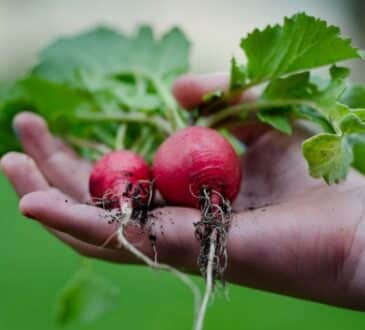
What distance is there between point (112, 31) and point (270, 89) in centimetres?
125

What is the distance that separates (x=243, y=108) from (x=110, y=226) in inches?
26.5

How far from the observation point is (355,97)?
7.12 feet

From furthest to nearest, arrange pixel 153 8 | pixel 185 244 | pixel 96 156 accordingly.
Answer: pixel 153 8 < pixel 96 156 < pixel 185 244

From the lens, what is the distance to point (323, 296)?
6.34 feet

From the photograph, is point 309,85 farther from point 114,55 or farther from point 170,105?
point 114,55

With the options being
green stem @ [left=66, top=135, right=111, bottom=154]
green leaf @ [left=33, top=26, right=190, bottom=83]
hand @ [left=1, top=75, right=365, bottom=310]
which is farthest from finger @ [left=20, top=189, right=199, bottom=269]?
green leaf @ [left=33, top=26, right=190, bottom=83]

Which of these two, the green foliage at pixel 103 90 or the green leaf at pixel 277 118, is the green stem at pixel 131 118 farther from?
the green leaf at pixel 277 118

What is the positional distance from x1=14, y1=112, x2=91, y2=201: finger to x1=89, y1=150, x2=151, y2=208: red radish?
0.34 m

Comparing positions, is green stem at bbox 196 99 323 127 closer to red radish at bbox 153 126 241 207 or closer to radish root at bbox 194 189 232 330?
red radish at bbox 153 126 241 207

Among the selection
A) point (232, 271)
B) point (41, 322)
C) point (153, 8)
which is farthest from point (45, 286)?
point (153, 8)

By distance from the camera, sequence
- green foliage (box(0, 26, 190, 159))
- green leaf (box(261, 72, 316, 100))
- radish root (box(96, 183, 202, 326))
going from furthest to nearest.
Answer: green foliage (box(0, 26, 190, 159))
green leaf (box(261, 72, 316, 100))
radish root (box(96, 183, 202, 326))

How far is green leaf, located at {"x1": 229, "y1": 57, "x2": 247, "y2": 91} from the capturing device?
2150mm

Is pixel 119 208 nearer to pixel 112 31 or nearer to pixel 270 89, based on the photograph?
pixel 270 89

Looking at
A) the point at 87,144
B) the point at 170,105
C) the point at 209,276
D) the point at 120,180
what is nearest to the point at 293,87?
the point at 170,105
